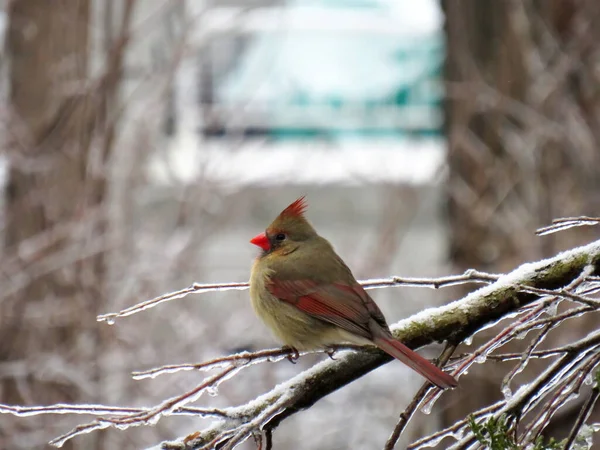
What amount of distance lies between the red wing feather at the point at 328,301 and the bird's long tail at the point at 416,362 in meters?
0.37

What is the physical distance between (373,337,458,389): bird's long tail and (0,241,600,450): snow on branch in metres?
0.03

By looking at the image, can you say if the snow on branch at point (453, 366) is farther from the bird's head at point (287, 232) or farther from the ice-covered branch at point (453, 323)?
the bird's head at point (287, 232)

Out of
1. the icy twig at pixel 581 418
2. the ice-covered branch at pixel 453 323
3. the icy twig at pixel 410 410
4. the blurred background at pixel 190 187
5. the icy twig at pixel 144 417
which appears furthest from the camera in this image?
the blurred background at pixel 190 187

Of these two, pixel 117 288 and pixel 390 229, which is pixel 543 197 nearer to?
pixel 390 229

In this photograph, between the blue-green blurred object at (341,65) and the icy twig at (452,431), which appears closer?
the icy twig at (452,431)

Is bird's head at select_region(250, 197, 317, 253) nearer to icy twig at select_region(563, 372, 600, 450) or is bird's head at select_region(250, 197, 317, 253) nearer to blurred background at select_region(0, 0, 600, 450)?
icy twig at select_region(563, 372, 600, 450)

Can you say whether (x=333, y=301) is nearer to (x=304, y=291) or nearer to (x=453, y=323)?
(x=304, y=291)

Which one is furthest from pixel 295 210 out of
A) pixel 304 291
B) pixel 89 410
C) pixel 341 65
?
pixel 341 65

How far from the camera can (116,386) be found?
6.55 m

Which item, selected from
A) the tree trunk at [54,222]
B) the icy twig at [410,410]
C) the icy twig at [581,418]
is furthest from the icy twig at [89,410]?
the tree trunk at [54,222]

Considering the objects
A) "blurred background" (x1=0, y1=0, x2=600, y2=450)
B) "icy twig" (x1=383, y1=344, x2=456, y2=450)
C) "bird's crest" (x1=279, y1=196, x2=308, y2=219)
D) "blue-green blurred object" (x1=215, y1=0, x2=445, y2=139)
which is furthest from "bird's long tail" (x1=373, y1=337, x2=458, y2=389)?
"blue-green blurred object" (x1=215, y1=0, x2=445, y2=139)

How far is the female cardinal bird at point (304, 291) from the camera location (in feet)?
10.5

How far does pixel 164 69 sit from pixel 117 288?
5.41ft

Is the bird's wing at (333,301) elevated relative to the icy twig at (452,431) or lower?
lower
